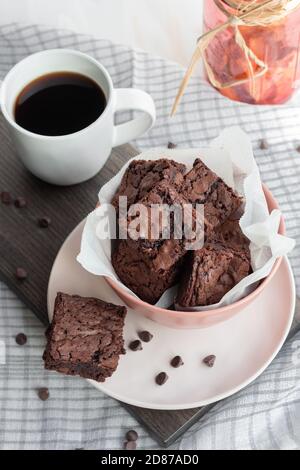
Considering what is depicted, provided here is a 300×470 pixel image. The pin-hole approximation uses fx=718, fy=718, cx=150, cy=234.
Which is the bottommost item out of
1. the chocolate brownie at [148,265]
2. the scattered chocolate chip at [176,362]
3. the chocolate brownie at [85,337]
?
the scattered chocolate chip at [176,362]

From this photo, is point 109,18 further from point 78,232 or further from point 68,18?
point 78,232

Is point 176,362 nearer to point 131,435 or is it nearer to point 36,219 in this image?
point 131,435

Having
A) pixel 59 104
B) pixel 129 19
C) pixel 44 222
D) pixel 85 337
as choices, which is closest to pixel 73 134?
pixel 59 104

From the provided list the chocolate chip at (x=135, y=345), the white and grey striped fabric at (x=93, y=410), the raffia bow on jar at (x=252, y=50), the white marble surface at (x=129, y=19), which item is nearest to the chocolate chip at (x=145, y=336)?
the chocolate chip at (x=135, y=345)

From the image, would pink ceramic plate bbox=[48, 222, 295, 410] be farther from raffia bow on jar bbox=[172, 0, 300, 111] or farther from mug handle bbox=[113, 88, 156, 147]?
raffia bow on jar bbox=[172, 0, 300, 111]

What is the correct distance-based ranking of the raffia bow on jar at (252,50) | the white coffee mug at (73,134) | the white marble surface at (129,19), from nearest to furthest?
the white coffee mug at (73,134), the raffia bow on jar at (252,50), the white marble surface at (129,19)

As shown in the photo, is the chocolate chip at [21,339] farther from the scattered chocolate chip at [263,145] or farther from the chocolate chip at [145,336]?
the scattered chocolate chip at [263,145]
